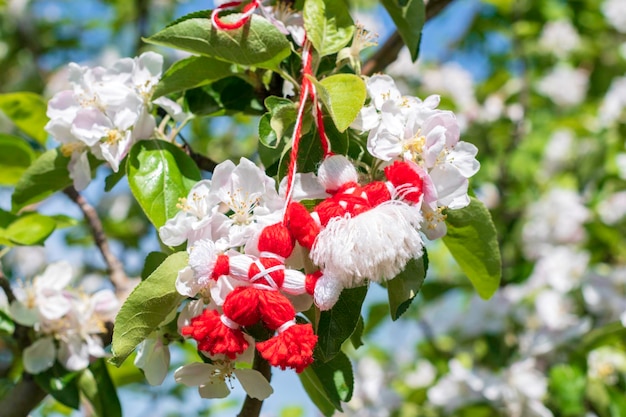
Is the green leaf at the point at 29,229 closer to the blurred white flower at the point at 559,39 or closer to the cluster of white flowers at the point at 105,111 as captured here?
the cluster of white flowers at the point at 105,111

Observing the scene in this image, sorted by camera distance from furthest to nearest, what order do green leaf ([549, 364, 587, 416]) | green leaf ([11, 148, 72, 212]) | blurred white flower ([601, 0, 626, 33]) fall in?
blurred white flower ([601, 0, 626, 33])
green leaf ([549, 364, 587, 416])
green leaf ([11, 148, 72, 212])

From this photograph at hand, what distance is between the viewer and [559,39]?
3.94m

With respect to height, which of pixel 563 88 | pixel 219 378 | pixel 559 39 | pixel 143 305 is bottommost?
pixel 563 88

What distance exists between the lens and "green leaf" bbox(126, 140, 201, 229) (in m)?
1.05

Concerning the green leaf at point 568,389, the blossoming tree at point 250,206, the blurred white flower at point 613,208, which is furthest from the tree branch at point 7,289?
the blurred white flower at point 613,208

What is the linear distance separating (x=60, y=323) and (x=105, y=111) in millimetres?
472

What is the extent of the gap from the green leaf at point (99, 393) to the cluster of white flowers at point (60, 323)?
3cm

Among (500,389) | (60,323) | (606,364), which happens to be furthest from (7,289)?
(606,364)

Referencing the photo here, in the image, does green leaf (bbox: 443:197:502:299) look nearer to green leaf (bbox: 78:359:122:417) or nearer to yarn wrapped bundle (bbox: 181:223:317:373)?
yarn wrapped bundle (bbox: 181:223:317:373)

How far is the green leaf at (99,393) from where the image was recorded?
1.39 m

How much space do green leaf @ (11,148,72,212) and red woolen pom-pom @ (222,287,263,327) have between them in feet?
1.75

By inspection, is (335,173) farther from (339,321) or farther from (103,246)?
(103,246)

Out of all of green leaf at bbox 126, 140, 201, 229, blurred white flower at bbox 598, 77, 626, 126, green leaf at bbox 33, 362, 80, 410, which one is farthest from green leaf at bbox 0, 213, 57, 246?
blurred white flower at bbox 598, 77, 626, 126

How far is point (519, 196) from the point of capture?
3014mm
